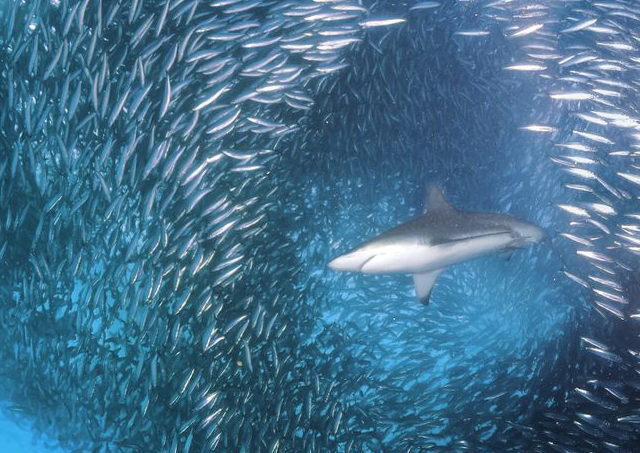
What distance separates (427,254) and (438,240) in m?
Result: 0.20

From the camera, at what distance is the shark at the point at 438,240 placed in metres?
4.36

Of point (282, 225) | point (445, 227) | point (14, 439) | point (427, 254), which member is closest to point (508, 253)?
point (445, 227)

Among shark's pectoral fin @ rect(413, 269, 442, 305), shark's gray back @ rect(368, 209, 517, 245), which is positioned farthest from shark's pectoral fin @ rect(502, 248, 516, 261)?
shark's pectoral fin @ rect(413, 269, 442, 305)

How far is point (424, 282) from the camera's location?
539 cm

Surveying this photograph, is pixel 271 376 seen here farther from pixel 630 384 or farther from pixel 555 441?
pixel 630 384

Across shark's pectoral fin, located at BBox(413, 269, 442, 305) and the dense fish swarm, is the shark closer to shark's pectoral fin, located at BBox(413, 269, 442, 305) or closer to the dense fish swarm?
shark's pectoral fin, located at BBox(413, 269, 442, 305)

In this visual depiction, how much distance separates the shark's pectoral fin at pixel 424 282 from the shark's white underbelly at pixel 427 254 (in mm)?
226

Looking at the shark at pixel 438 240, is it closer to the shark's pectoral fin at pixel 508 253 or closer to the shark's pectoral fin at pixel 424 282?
the shark's pectoral fin at pixel 508 253

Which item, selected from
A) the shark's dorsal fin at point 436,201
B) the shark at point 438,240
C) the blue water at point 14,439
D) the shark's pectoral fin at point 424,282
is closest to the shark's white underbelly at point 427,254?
the shark at point 438,240

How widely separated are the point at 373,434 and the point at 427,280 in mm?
3267

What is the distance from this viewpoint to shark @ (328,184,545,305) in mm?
4363

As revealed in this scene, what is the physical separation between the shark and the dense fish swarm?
1990 mm

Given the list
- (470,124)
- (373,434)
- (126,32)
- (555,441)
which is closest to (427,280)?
(373,434)

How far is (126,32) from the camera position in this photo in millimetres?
6078
